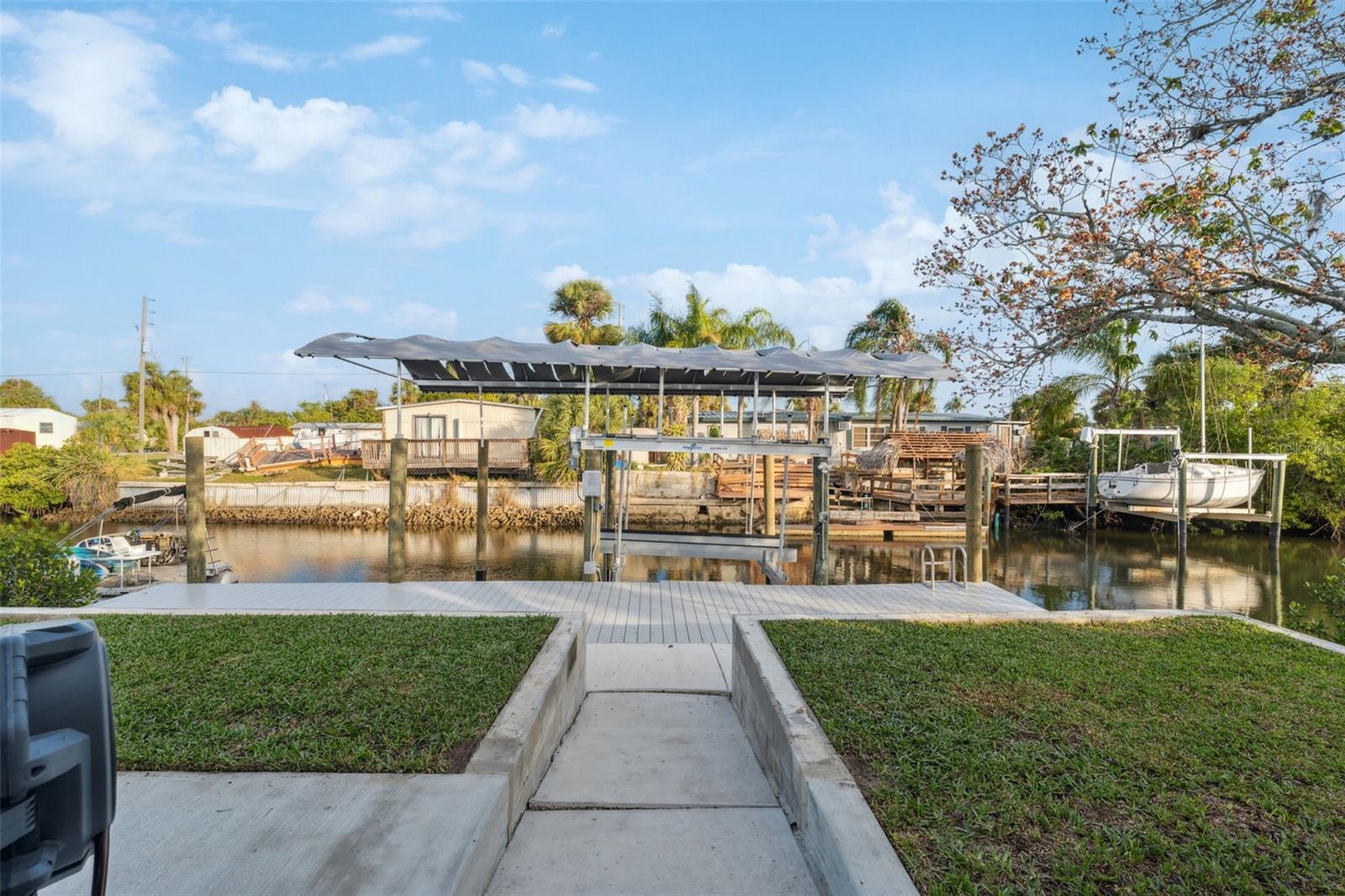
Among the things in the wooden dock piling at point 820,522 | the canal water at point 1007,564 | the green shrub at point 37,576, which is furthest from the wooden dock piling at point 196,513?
the wooden dock piling at point 820,522

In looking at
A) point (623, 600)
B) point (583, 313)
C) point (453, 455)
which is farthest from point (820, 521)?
point (583, 313)

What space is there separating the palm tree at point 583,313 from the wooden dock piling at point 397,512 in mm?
26796

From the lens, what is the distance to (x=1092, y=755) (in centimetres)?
361

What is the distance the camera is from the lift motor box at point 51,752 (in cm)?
120

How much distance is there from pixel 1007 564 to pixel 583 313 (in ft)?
77.6

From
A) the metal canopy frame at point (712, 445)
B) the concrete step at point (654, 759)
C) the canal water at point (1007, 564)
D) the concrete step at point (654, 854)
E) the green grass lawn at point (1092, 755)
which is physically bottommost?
the canal water at point (1007, 564)

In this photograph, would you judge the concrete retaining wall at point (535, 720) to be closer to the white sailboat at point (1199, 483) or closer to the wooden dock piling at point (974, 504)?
the wooden dock piling at point (974, 504)

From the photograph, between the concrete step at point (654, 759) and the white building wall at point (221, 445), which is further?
the white building wall at point (221, 445)

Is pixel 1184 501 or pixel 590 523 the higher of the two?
pixel 590 523

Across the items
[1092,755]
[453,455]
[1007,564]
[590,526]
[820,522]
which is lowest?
[1007,564]

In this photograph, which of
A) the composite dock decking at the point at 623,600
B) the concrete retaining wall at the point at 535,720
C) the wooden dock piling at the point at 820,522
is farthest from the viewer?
the wooden dock piling at the point at 820,522

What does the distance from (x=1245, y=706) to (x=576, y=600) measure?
6.63 meters

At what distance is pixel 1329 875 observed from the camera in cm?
265

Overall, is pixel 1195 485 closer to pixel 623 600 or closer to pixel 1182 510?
pixel 1182 510
